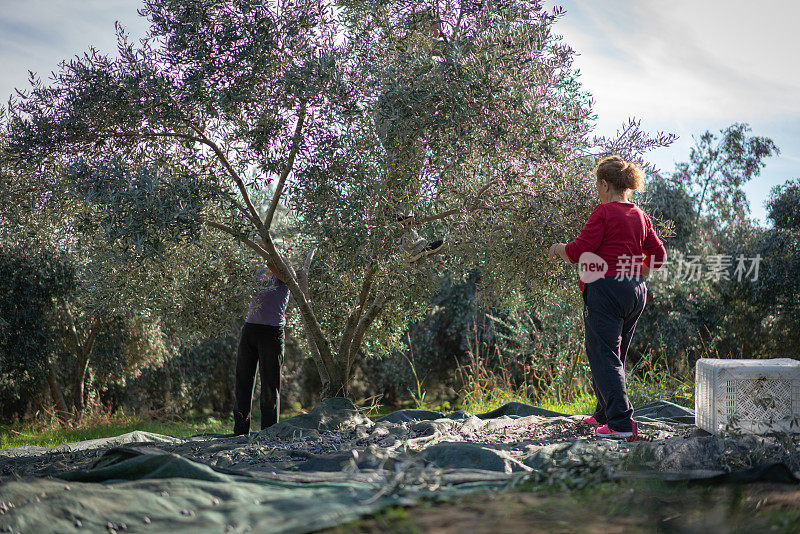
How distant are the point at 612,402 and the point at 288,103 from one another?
10.6 ft

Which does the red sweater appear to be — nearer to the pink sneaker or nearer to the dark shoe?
the pink sneaker

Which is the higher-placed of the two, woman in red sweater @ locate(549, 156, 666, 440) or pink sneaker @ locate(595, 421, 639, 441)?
woman in red sweater @ locate(549, 156, 666, 440)

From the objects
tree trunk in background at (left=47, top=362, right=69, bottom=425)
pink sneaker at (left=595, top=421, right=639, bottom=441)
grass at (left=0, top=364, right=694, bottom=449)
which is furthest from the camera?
tree trunk in background at (left=47, top=362, right=69, bottom=425)

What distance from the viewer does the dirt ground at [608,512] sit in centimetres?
195

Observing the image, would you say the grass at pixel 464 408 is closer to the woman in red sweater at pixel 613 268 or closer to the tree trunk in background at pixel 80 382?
the tree trunk in background at pixel 80 382

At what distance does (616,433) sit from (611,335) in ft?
2.23

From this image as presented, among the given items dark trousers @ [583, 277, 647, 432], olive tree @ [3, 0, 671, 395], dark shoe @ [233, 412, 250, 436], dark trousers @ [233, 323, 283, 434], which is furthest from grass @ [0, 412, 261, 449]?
dark trousers @ [583, 277, 647, 432]

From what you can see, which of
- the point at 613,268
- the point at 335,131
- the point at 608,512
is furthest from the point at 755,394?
the point at 335,131

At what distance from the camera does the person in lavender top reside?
18.4 ft

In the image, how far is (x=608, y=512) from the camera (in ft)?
7.14

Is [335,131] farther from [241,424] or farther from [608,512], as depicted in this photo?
[608,512]

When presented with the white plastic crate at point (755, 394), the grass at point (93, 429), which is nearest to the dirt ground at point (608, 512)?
the white plastic crate at point (755, 394)

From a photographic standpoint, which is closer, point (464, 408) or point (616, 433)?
point (616, 433)

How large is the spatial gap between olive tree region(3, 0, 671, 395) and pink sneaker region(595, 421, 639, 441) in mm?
1409
